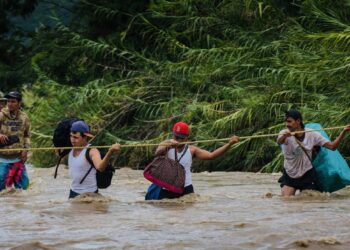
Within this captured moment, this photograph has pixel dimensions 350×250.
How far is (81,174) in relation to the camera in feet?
33.8

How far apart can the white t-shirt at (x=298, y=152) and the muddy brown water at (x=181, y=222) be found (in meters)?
0.33

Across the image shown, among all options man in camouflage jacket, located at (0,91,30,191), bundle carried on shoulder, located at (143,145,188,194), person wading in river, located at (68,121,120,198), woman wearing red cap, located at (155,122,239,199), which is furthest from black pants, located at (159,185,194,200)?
man in camouflage jacket, located at (0,91,30,191)

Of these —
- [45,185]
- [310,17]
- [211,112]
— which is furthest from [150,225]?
[310,17]

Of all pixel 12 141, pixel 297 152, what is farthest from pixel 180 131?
pixel 12 141

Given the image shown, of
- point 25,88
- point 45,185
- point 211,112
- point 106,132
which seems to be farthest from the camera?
point 25,88

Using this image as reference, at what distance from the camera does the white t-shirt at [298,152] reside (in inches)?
436

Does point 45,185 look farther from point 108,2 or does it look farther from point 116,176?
point 108,2

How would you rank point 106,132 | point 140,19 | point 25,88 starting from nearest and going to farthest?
point 106,132, point 140,19, point 25,88

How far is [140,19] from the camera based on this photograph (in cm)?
2297

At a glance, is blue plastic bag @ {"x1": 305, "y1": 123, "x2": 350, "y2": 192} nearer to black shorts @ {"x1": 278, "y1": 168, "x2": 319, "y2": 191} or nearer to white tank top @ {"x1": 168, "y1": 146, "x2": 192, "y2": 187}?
black shorts @ {"x1": 278, "y1": 168, "x2": 319, "y2": 191}

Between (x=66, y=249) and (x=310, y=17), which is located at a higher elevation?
(x=310, y=17)

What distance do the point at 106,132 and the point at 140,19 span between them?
4.03 m

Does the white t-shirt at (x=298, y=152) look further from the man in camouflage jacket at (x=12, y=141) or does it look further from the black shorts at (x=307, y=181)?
the man in camouflage jacket at (x=12, y=141)

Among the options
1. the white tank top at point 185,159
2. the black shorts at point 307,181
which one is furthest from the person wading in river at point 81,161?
the black shorts at point 307,181
